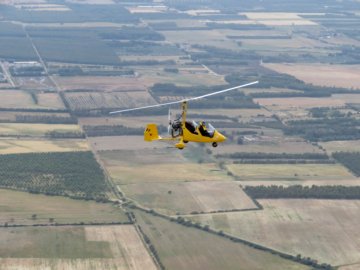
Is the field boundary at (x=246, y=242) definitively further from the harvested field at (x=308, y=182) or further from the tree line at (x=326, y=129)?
the tree line at (x=326, y=129)

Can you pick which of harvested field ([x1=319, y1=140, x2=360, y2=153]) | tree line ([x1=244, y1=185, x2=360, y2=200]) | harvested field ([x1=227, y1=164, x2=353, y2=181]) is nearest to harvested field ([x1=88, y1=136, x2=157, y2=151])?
harvested field ([x1=227, y1=164, x2=353, y2=181])

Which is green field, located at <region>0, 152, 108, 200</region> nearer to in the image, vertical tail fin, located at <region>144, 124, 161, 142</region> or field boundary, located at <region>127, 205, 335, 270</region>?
field boundary, located at <region>127, 205, 335, 270</region>

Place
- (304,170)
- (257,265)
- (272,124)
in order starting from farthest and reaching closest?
(272,124) < (304,170) < (257,265)

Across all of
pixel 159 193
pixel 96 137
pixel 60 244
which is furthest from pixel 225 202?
pixel 96 137

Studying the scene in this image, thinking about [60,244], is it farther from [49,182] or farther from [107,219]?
[49,182]

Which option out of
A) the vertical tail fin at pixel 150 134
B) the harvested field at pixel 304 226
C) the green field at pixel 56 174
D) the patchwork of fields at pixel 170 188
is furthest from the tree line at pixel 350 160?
the vertical tail fin at pixel 150 134

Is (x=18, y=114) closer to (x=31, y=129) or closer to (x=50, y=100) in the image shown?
(x=31, y=129)
